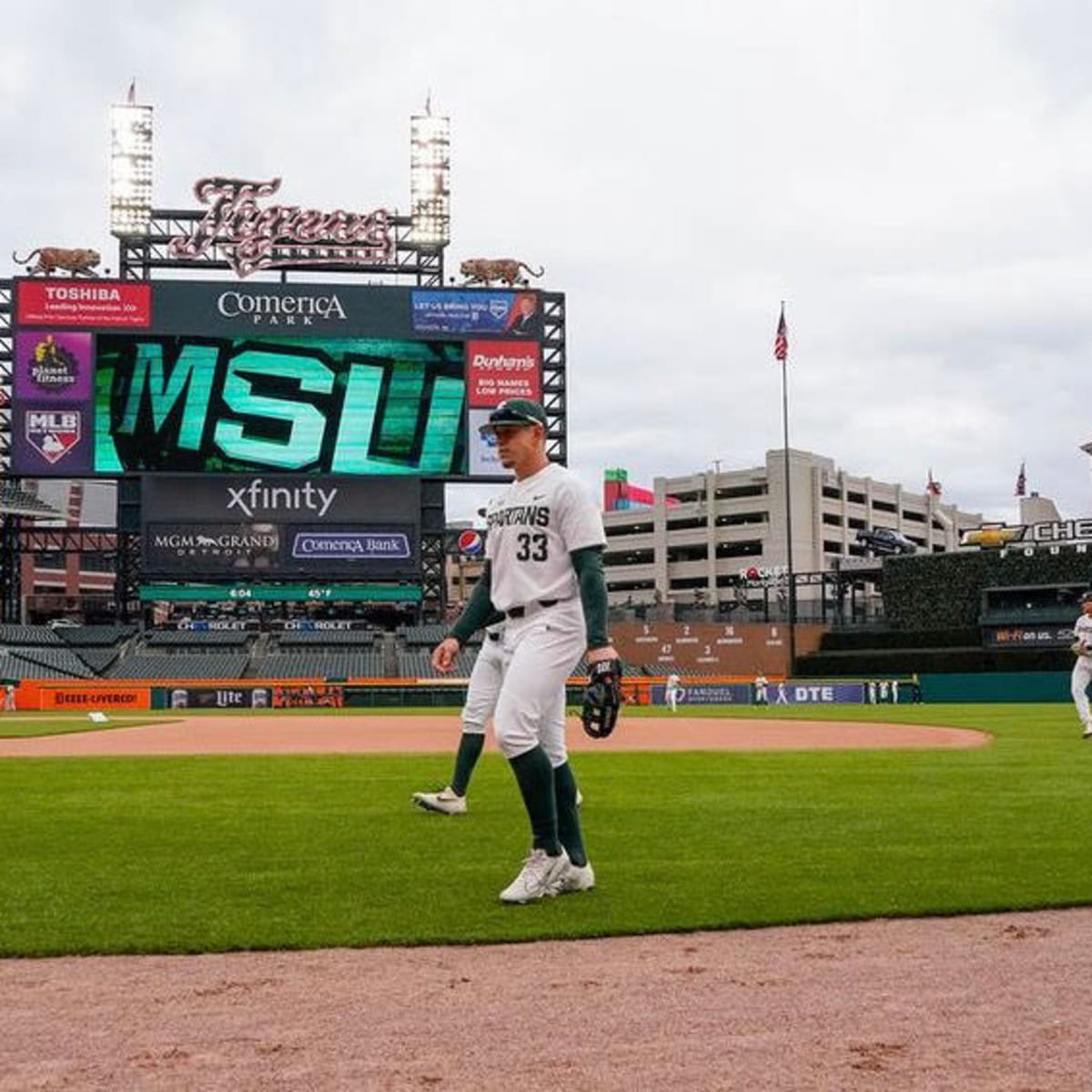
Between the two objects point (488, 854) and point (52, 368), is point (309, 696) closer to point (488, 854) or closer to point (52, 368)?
point (52, 368)

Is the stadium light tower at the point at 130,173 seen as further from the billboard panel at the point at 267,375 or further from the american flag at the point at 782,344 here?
the american flag at the point at 782,344

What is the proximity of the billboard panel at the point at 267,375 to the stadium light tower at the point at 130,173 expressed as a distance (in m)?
5.48

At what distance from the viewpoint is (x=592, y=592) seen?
224 inches

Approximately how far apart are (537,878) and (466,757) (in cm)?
343

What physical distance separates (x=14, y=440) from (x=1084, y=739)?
140 feet

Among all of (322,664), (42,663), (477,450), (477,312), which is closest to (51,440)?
(42,663)

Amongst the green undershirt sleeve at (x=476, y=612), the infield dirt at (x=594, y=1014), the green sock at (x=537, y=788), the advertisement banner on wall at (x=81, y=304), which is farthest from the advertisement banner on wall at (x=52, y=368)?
the infield dirt at (x=594, y=1014)

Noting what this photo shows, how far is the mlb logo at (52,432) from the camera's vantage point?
48.7m

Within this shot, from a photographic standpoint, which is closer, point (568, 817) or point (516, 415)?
point (568, 817)

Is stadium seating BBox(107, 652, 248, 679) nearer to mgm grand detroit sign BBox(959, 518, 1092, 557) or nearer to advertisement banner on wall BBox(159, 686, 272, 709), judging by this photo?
advertisement banner on wall BBox(159, 686, 272, 709)

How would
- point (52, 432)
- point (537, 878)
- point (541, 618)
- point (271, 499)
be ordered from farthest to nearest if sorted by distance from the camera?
point (271, 499)
point (52, 432)
point (541, 618)
point (537, 878)

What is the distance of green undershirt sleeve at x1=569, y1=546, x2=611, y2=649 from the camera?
5.61 metres

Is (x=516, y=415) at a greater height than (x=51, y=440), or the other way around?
(x=51, y=440)

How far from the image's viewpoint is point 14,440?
48625 millimetres
